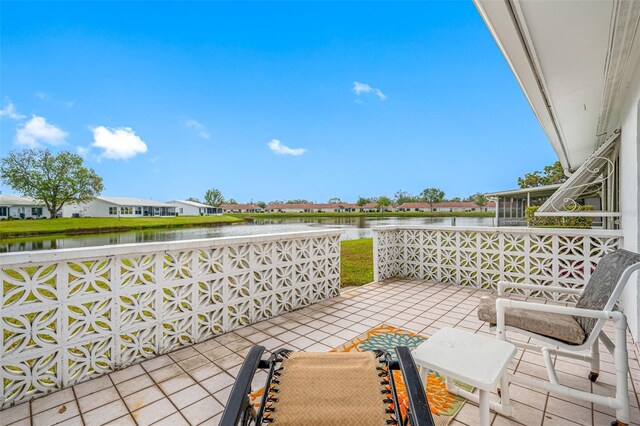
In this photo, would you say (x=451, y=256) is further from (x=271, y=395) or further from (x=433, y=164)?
(x=433, y=164)

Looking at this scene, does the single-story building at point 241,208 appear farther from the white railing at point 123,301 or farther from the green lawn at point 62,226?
the white railing at point 123,301

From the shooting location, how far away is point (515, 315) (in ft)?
6.91

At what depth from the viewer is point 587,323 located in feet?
6.39

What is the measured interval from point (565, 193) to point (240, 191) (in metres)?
72.8

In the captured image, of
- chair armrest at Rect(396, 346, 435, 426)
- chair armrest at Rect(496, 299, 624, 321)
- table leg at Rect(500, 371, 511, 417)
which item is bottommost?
table leg at Rect(500, 371, 511, 417)

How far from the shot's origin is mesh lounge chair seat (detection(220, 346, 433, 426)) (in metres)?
1.12

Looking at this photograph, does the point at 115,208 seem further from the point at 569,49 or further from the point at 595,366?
the point at 595,366

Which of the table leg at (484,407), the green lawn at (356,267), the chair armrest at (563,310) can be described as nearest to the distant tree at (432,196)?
the green lawn at (356,267)

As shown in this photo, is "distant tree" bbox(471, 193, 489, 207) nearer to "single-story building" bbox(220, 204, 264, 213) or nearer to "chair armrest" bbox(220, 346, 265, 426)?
"single-story building" bbox(220, 204, 264, 213)

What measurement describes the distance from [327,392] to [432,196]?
66963 mm

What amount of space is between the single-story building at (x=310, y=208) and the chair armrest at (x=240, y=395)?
211 ft

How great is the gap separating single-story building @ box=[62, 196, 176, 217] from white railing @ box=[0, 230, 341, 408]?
34.4m

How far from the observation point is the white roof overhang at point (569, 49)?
1.96 metres

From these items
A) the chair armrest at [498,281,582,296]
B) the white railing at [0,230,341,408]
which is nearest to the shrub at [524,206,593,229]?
the chair armrest at [498,281,582,296]
